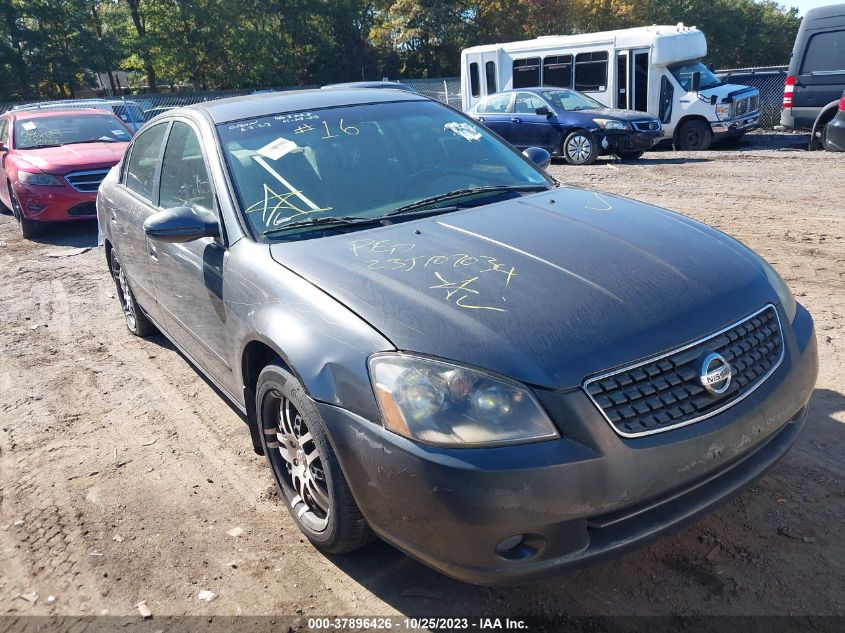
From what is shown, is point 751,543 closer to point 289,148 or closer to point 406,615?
point 406,615

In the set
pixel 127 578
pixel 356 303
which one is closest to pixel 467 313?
pixel 356 303

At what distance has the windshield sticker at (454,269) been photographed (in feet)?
8.37

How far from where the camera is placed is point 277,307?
2832 mm

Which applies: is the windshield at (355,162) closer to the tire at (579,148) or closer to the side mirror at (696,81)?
the tire at (579,148)

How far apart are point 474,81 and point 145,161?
683 inches

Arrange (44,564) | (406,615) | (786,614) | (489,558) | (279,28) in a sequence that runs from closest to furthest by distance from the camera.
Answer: (489,558) → (786,614) → (406,615) → (44,564) → (279,28)

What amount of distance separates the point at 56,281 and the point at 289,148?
17.7 feet

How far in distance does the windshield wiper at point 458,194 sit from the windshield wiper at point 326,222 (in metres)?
0.13

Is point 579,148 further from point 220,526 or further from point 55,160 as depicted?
point 220,526

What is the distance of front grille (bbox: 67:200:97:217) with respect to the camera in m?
9.74

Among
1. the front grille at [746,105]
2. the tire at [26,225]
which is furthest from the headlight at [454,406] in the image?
the front grille at [746,105]

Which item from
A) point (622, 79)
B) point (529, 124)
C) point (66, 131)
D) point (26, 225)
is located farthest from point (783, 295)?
point (622, 79)

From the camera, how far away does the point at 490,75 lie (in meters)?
20.0

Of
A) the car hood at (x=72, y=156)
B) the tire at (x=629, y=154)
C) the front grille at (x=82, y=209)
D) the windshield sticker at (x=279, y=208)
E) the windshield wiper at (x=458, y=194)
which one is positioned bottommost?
the tire at (x=629, y=154)
